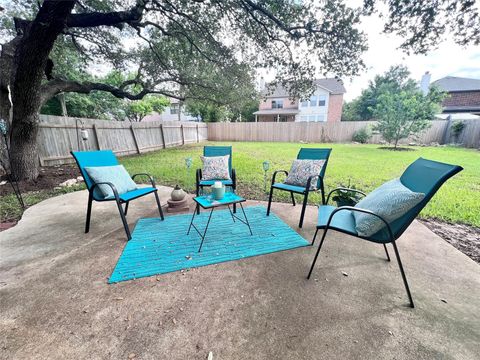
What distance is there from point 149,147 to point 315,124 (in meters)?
Result: 10.5

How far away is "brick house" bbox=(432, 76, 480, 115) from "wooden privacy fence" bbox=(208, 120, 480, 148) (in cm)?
910

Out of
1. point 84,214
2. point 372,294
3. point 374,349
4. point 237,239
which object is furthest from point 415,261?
point 84,214

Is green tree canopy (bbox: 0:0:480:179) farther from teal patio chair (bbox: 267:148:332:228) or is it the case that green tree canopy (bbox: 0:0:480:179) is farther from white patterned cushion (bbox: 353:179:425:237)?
white patterned cushion (bbox: 353:179:425:237)

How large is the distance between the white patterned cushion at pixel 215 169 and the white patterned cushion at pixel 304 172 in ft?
3.41

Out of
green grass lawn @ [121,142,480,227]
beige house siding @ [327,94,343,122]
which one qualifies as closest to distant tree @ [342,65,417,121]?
beige house siding @ [327,94,343,122]

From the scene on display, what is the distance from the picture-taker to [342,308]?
5.00ft

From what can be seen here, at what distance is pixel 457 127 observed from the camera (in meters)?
11.1

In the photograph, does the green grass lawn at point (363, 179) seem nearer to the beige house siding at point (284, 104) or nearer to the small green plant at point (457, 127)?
the small green plant at point (457, 127)

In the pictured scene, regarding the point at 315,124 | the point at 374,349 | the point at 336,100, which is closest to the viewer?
the point at 374,349

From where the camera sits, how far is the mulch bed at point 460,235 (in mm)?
2295

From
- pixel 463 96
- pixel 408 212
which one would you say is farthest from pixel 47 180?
pixel 463 96

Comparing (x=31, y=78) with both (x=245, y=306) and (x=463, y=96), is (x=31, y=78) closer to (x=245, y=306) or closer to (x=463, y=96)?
(x=245, y=306)

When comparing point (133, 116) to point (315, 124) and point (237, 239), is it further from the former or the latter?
point (237, 239)

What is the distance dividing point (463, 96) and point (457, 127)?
488 inches
